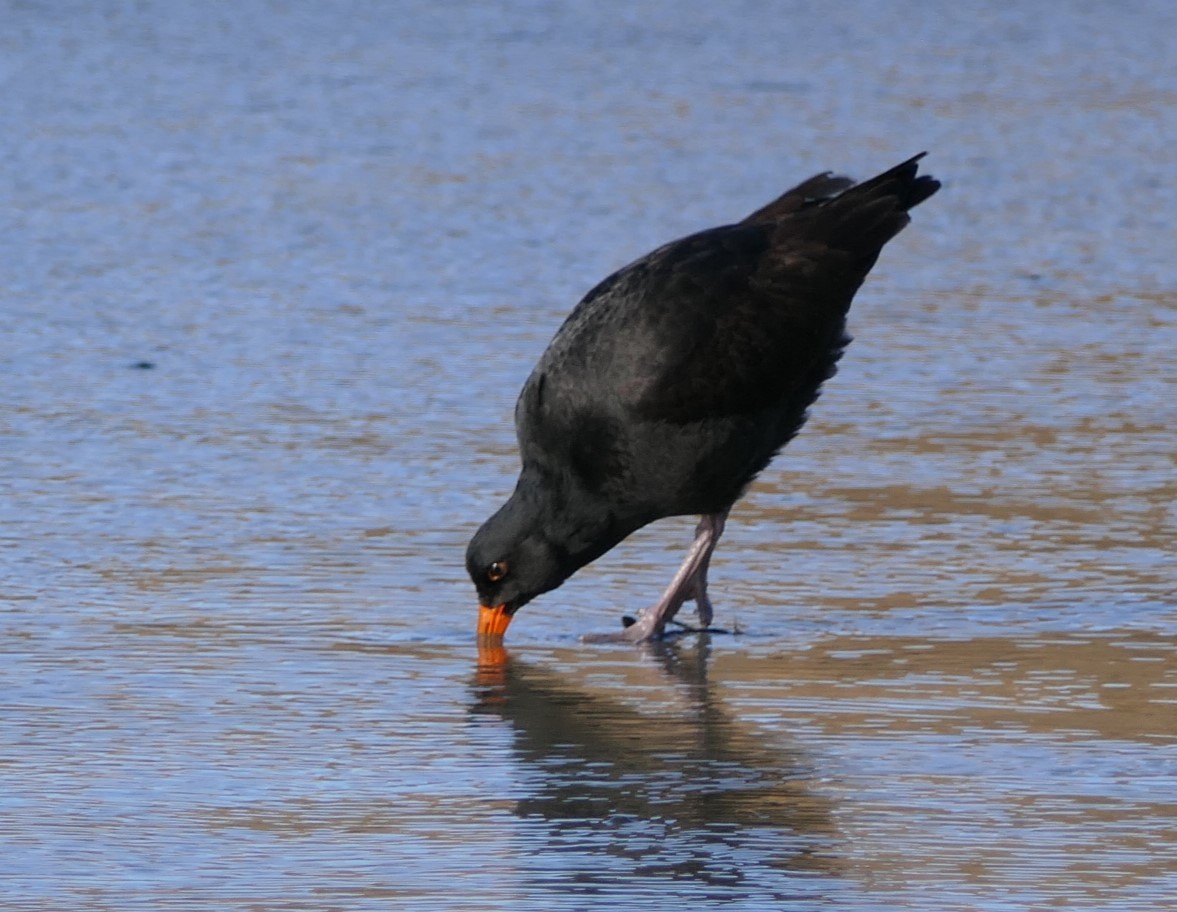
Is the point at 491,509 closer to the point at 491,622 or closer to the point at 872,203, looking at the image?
the point at 491,622

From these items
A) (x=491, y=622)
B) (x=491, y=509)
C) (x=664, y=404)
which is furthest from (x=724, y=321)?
(x=491, y=622)

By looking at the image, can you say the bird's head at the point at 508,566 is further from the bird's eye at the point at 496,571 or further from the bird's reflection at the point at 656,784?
the bird's reflection at the point at 656,784

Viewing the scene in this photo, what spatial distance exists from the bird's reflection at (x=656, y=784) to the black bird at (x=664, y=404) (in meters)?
0.39

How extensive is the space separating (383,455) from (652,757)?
276cm

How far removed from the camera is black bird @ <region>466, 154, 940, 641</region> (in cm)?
604

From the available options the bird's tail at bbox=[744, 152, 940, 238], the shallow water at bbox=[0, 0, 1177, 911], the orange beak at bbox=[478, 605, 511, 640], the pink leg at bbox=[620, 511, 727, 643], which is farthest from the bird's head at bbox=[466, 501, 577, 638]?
the bird's tail at bbox=[744, 152, 940, 238]

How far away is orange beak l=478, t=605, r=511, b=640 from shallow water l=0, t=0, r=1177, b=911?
0.22ft

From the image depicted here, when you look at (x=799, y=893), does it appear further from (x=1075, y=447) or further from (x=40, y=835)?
(x=1075, y=447)

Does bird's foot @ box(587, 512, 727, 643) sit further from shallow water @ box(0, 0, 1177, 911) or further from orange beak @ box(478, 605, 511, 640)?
orange beak @ box(478, 605, 511, 640)

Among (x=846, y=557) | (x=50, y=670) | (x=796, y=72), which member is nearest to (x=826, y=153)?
(x=796, y=72)

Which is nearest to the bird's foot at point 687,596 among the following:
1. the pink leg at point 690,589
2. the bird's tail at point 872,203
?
the pink leg at point 690,589

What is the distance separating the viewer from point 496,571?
5.87m

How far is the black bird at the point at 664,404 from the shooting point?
6.04 metres

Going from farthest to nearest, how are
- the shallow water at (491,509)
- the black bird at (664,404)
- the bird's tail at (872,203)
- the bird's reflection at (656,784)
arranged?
the bird's tail at (872,203) → the black bird at (664,404) → the shallow water at (491,509) → the bird's reflection at (656,784)
